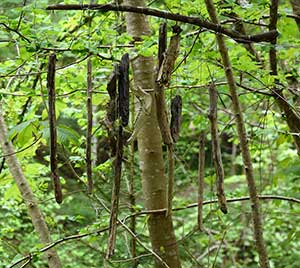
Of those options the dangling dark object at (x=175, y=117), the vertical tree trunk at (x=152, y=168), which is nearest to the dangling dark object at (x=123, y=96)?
the dangling dark object at (x=175, y=117)

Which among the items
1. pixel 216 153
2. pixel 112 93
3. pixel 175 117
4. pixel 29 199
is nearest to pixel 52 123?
pixel 112 93

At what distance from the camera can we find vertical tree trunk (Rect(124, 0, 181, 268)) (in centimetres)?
172

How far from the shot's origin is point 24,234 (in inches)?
214

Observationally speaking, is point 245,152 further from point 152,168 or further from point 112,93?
point 152,168

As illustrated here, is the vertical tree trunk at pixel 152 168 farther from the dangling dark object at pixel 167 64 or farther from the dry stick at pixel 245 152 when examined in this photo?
the dangling dark object at pixel 167 64

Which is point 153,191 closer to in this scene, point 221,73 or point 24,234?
point 221,73

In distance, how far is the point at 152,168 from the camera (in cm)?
176

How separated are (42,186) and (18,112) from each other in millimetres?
565

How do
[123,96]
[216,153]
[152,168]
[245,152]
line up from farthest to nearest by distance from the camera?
1. [152,168]
2. [245,152]
3. [216,153]
4. [123,96]

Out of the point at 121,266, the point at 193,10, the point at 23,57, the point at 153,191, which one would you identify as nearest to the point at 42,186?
the point at 121,266

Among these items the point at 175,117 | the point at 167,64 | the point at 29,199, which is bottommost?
the point at 29,199

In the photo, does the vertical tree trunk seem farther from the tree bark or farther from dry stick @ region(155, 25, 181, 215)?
dry stick @ region(155, 25, 181, 215)

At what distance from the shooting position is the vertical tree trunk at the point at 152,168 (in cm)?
172

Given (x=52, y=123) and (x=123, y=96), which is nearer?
(x=123, y=96)
